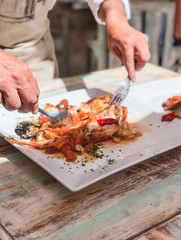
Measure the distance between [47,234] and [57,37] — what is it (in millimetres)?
5130

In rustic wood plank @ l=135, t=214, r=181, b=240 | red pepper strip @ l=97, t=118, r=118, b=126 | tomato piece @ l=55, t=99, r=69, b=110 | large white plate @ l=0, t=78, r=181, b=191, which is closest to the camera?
rustic wood plank @ l=135, t=214, r=181, b=240

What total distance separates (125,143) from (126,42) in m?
0.54

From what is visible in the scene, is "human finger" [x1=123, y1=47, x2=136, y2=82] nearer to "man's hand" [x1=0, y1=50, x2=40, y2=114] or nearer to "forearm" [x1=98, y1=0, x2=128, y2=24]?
"forearm" [x1=98, y1=0, x2=128, y2=24]

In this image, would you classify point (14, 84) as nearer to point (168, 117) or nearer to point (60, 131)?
point (60, 131)

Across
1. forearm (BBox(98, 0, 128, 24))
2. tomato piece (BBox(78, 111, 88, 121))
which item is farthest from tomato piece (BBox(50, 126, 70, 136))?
forearm (BBox(98, 0, 128, 24))

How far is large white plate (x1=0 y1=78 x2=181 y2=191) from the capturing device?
0.93 metres

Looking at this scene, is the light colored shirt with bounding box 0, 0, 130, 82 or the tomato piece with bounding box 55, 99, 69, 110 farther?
the light colored shirt with bounding box 0, 0, 130, 82

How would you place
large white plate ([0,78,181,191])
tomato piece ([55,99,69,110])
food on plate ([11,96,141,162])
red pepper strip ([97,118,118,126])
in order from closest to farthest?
large white plate ([0,78,181,191]) < food on plate ([11,96,141,162]) < red pepper strip ([97,118,118,126]) < tomato piece ([55,99,69,110])

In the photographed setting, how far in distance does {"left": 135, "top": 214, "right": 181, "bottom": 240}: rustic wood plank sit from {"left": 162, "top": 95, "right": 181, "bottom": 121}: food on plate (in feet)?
1.90

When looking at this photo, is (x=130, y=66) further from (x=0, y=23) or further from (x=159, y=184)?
(x=0, y=23)

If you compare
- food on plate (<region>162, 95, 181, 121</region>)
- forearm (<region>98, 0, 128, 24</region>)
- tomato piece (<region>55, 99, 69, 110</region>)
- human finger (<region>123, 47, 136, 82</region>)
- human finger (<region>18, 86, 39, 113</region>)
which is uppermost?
forearm (<region>98, 0, 128, 24</region>)

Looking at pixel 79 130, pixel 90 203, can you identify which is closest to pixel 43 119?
pixel 79 130

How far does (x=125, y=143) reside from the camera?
1.15m

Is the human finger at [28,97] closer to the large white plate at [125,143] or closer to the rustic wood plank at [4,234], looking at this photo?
the large white plate at [125,143]
